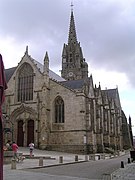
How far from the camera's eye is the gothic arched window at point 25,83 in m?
38.2

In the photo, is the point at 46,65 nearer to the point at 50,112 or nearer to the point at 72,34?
the point at 50,112

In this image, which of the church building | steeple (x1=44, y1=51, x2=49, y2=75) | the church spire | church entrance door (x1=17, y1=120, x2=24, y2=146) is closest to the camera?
the church building

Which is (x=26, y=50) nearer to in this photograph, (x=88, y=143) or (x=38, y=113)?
(x=38, y=113)

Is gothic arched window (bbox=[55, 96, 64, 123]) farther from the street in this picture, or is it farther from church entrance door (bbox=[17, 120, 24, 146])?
the street

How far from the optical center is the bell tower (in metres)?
65.2

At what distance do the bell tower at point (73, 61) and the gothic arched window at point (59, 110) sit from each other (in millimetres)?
27897

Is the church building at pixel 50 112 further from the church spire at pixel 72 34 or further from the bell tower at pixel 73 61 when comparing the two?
the church spire at pixel 72 34

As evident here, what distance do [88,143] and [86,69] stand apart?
36.4m

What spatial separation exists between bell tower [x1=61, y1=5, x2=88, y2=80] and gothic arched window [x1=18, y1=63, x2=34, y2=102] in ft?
84.8

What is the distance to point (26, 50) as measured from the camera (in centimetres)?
3941

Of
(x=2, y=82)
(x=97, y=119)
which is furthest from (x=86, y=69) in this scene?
(x=2, y=82)

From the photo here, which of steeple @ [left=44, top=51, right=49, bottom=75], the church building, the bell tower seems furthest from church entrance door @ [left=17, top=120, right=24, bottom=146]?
the bell tower

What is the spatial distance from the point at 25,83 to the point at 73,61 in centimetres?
3031

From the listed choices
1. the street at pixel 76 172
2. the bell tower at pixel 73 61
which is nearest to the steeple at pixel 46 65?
the street at pixel 76 172
